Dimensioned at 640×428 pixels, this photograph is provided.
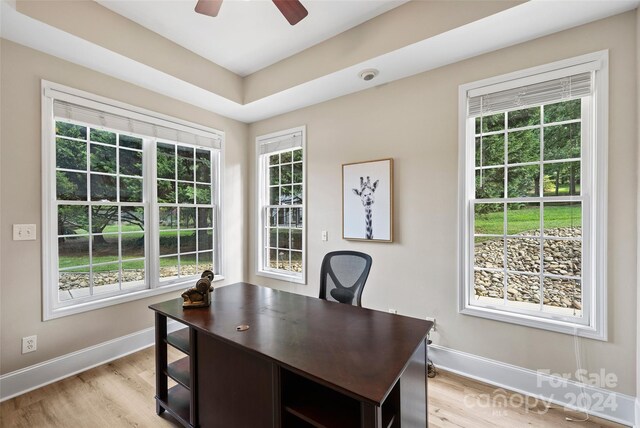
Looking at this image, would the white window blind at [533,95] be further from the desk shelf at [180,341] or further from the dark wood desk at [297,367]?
the desk shelf at [180,341]

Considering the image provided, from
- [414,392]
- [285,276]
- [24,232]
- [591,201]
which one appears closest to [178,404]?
[414,392]

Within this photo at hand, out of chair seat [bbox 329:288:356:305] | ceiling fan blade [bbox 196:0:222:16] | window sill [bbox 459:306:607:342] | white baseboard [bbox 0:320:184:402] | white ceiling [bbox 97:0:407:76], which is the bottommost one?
white baseboard [bbox 0:320:184:402]

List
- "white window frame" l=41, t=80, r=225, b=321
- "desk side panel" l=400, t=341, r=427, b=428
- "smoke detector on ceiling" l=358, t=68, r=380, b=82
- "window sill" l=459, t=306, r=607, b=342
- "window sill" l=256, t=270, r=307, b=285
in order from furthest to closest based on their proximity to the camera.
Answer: "window sill" l=256, t=270, r=307, b=285
"smoke detector on ceiling" l=358, t=68, r=380, b=82
"white window frame" l=41, t=80, r=225, b=321
"window sill" l=459, t=306, r=607, b=342
"desk side panel" l=400, t=341, r=427, b=428

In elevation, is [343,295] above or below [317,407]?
above

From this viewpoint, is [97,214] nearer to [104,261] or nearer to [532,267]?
[104,261]

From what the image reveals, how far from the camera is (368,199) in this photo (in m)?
2.95

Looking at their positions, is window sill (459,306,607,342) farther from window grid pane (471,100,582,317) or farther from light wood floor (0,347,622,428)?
light wood floor (0,347,622,428)

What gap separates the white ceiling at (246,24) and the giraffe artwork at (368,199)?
1.48 m

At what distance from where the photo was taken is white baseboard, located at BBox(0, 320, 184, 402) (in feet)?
6.97

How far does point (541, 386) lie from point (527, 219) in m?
1.27

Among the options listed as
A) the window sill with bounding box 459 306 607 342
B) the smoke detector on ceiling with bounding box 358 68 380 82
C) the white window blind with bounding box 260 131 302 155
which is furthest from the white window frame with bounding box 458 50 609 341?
the white window blind with bounding box 260 131 302 155

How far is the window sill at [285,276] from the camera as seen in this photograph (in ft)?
11.6

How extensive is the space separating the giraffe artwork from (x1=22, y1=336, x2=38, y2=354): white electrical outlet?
3.02 meters

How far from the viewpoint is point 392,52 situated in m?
2.32
